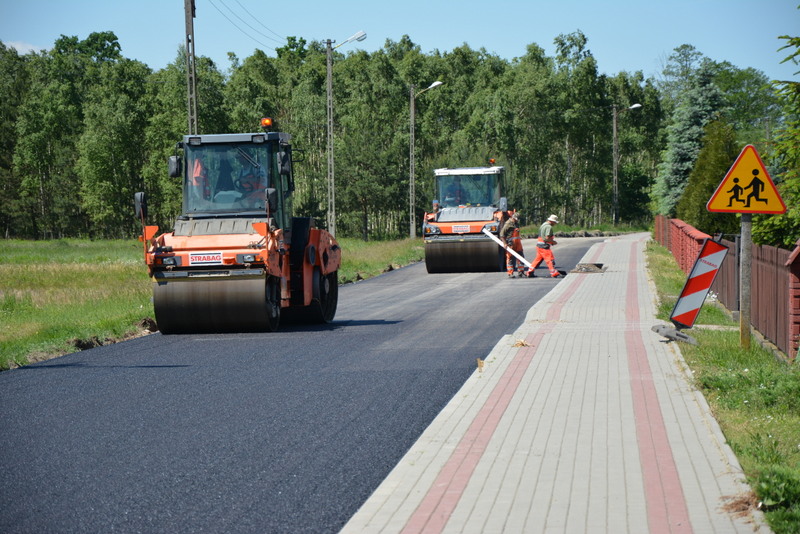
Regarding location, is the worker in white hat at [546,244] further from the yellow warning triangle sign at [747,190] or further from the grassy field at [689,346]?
the yellow warning triangle sign at [747,190]

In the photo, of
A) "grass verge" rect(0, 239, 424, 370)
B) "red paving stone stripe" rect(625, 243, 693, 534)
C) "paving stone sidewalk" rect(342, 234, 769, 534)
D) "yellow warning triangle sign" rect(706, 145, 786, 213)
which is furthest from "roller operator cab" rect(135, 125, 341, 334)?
"yellow warning triangle sign" rect(706, 145, 786, 213)

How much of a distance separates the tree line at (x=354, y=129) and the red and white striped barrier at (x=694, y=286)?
51.6 m

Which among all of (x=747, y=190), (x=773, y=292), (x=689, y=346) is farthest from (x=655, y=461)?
(x=773, y=292)

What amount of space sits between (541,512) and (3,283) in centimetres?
2577

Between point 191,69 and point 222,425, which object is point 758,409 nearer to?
point 222,425

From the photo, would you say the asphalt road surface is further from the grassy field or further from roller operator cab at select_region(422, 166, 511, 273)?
roller operator cab at select_region(422, 166, 511, 273)

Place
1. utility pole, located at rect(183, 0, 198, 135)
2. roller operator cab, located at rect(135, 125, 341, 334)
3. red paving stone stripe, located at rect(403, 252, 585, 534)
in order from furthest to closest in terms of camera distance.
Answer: utility pole, located at rect(183, 0, 198, 135)
roller operator cab, located at rect(135, 125, 341, 334)
red paving stone stripe, located at rect(403, 252, 585, 534)

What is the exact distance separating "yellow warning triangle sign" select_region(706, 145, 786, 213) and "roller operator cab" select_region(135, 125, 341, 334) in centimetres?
664

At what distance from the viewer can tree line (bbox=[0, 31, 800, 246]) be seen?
73500 millimetres

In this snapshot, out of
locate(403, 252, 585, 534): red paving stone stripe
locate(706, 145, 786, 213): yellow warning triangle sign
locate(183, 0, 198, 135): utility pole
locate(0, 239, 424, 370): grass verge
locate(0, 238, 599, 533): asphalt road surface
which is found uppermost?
locate(183, 0, 198, 135): utility pole

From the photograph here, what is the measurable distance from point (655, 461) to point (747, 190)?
18.0 feet

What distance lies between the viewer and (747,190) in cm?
1095

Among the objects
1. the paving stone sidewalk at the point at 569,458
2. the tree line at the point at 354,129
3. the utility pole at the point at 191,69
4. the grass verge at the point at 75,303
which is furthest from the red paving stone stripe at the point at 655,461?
the tree line at the point at 354,129

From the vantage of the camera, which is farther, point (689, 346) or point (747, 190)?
point (689, 346)
